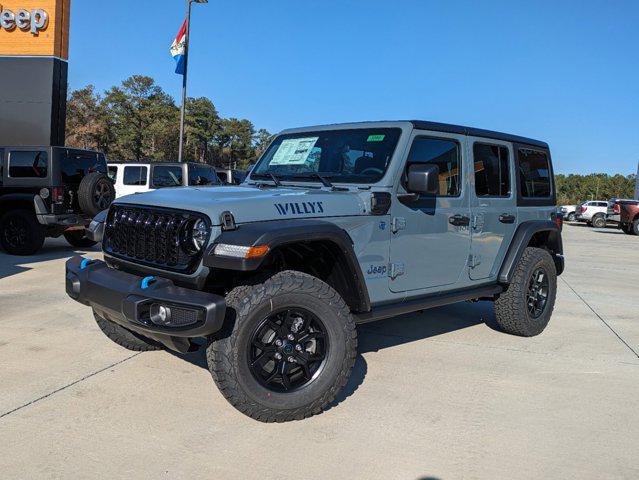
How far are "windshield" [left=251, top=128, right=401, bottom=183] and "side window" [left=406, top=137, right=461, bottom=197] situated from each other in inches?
8.2

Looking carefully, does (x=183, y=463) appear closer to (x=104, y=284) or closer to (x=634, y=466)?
(x=104, y=284)

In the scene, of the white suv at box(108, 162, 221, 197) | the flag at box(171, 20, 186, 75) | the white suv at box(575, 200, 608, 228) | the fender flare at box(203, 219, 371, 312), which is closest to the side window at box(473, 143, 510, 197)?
the fender flare at box(203, 219, 371, 312)

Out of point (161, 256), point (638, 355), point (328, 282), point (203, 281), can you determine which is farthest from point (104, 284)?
point (638, 355)

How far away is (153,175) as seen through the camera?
12.1 metres

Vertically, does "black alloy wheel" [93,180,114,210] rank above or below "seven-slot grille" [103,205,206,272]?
above

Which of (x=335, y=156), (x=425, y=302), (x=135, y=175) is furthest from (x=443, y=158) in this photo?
(x=135, y=175)

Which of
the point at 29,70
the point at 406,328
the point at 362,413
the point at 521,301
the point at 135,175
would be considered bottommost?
the point at 362,413

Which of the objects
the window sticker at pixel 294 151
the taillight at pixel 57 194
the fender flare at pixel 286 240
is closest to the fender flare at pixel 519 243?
the fender flare at pixel 286 240

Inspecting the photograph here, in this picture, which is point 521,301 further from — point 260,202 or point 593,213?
point 593,213

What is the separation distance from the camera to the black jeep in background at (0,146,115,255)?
29.3ft

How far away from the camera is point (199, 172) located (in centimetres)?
1243

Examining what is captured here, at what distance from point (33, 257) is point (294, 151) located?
21.9 feet

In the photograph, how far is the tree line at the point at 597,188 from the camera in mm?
61344

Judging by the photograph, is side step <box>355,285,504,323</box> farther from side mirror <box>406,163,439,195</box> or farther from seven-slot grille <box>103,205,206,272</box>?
seven-slot grille <box>103,205,206,272</box>
